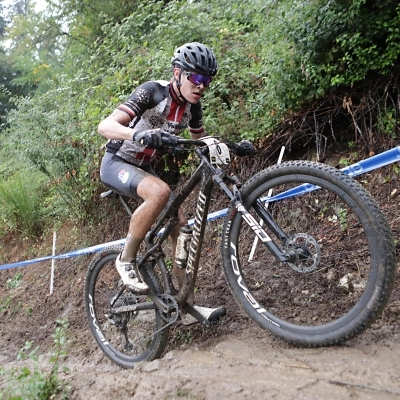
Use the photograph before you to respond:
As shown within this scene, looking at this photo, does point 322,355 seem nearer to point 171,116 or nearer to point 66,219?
point 171,116

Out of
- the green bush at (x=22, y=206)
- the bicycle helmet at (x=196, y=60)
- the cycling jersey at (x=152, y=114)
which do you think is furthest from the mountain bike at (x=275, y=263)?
the green bush at (x=22, y=206)

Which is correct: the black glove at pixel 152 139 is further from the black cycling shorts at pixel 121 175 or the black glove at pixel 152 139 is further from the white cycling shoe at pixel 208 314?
the white cycling shoe at pixel 208 314

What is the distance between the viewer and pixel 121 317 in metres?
3.88

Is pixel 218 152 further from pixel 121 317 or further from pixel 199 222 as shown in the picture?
pixel 121 317

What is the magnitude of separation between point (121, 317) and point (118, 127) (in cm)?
186

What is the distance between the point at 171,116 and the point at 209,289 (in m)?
1.89

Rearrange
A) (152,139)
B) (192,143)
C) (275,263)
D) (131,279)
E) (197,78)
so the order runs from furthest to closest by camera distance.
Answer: (275,263) → (131,279) → (197,78) → (192,143) → (152,139)

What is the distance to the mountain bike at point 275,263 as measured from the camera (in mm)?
2344

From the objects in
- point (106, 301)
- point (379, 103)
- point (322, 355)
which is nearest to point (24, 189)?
point (106, 301)

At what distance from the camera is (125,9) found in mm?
11555

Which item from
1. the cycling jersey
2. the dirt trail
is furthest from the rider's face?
the dirt trail

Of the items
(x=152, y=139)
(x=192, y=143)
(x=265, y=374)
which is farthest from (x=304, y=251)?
(x=152, y=139)

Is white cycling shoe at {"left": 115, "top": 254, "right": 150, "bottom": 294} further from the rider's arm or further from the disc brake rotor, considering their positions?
the disc brake rotor

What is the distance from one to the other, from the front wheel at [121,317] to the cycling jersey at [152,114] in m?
0.89
